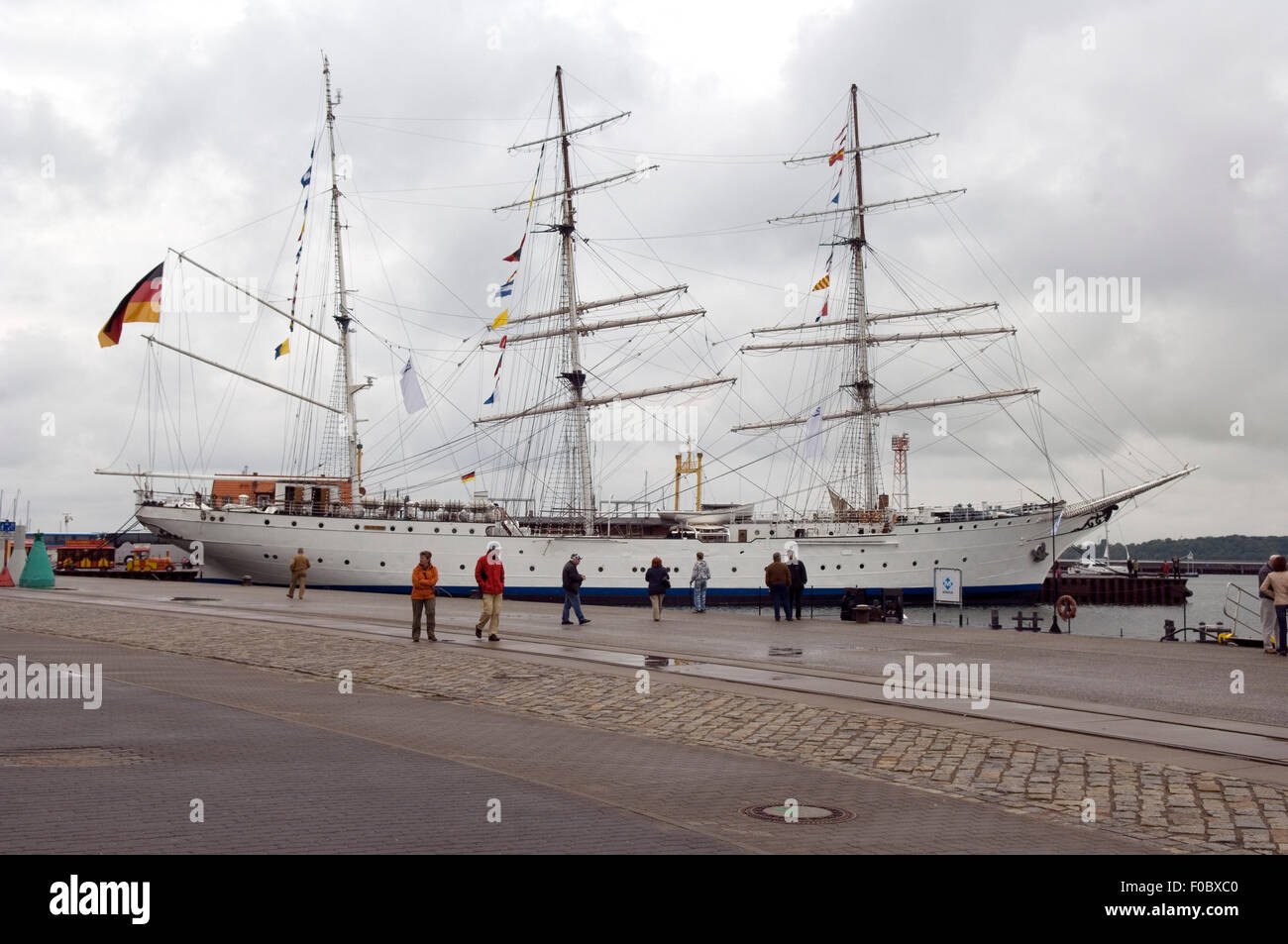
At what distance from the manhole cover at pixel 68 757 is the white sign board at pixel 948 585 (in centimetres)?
2438

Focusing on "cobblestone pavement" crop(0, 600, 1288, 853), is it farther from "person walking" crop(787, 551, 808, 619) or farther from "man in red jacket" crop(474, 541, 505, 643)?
"person walking" crop(787, 551, 808, 619)

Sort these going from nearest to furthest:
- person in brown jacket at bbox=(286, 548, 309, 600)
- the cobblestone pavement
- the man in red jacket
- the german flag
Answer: the cobblestone pavement < the man in red jacket < person in brown jacket at bbox=(286, 548, 309, 600) < the german flag

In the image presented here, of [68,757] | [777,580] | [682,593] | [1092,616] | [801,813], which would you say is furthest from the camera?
[1092,616]

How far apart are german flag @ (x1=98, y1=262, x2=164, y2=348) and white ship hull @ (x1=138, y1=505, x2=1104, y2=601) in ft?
47.0

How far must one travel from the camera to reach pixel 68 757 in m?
9.08

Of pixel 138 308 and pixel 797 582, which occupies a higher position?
pixel 138 308

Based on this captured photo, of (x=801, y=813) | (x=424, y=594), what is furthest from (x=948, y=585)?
(x=801, y=813)

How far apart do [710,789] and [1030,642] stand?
1618 cm

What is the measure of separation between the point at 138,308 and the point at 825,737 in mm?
37206

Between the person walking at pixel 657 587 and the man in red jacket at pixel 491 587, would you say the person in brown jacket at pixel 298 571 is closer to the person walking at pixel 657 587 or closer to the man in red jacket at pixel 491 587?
the person walking at pixel 657 587

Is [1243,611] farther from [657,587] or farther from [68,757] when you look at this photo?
[68,757]

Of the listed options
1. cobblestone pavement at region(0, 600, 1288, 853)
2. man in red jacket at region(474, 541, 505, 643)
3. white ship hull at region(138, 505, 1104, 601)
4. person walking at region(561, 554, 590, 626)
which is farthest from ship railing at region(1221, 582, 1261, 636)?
white ship hull at region(138, 505, 1104, 601)

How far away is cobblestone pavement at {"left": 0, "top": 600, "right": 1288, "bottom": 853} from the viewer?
27.3ft
